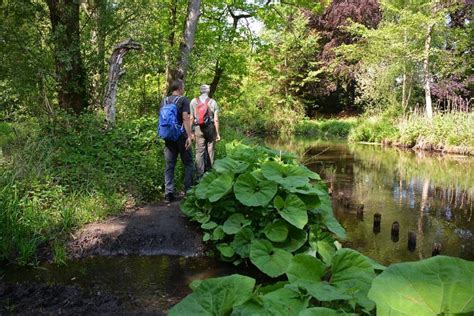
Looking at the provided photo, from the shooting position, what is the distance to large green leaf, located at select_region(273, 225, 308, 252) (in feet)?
14.3

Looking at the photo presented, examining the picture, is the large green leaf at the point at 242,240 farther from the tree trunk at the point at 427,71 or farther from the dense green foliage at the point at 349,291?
the tree trunk at the point at 427,71

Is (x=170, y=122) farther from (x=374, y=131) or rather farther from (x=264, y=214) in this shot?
(x=374, y=131)

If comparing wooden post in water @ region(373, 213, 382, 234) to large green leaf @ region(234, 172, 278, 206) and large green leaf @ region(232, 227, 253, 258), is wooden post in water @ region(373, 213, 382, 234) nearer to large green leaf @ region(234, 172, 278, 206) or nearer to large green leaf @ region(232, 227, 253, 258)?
large green leaf @ region(234, 172, 278, 206)

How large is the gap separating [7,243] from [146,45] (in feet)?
19.3

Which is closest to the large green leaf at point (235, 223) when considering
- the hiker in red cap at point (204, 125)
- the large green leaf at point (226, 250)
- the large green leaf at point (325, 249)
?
the large green leaf at point (226, 250)

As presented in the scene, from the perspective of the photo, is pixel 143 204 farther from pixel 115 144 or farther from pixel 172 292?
pixel 172 292

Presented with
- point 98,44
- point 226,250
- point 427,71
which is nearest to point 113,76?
point 98,44

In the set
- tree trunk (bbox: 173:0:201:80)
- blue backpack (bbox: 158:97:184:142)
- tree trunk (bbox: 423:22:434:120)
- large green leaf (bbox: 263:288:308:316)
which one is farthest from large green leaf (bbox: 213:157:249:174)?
tree trunk (bbox: 423:22:434:120)

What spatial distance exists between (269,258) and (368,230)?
2.98m

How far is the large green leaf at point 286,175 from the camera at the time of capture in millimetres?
4594

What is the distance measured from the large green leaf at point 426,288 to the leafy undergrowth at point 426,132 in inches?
576

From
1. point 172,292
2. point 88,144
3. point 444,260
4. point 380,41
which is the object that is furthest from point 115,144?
point 380,41

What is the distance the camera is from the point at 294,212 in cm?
443

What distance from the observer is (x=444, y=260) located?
1347 millimetres
